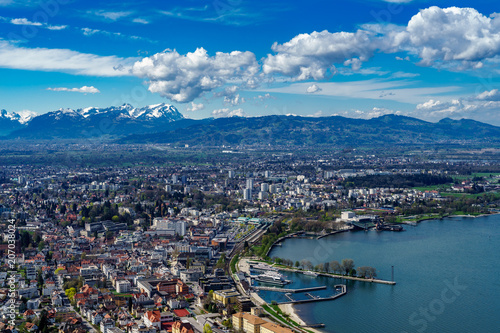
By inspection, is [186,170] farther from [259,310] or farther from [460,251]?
[259,310]

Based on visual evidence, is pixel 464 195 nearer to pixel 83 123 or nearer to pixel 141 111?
pixel 83 123

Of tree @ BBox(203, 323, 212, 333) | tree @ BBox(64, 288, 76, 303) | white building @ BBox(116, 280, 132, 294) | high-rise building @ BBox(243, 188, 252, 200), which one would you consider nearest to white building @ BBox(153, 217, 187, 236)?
white building @ BBox(116, 280, 132, 294)

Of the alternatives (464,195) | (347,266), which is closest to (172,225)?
(347,266)

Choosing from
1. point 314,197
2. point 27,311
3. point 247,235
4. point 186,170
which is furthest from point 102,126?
point 27,311

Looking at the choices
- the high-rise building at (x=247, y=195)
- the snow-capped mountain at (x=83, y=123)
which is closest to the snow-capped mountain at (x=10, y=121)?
the snow-capped mountain at (x=83, y=123)

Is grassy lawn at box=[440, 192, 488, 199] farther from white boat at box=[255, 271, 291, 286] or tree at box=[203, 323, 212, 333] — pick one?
tree at box=[203, 323, 212, 333]
